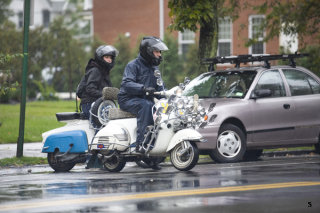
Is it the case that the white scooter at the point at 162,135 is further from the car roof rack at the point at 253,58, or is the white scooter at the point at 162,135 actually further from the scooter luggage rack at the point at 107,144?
the car roof rack at the point at 253,58

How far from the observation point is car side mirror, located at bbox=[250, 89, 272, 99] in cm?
1501

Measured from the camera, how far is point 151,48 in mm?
13172

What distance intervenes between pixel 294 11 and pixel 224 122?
253 inches

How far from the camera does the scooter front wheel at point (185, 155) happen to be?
12.4 metres

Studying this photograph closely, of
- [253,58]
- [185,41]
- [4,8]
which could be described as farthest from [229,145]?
[4,8]

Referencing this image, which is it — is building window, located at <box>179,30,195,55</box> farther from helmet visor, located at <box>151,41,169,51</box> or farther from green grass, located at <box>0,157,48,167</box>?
helmet visor, located at <box>151,41,169,51</box>

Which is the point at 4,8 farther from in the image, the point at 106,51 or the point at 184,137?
the point at 184,137

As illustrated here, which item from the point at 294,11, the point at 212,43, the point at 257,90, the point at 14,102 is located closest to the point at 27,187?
the point at 257,90

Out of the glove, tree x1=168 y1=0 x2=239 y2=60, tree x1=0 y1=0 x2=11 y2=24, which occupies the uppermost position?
tree x1=0 y1=0 x2=11 y2=24

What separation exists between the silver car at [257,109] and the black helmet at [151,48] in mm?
1704

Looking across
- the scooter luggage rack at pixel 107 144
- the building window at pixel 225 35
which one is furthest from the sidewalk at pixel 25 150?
the building window at pixel 225 35

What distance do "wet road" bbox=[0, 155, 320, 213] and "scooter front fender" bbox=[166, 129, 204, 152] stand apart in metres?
0.45

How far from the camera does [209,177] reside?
37.2 feet

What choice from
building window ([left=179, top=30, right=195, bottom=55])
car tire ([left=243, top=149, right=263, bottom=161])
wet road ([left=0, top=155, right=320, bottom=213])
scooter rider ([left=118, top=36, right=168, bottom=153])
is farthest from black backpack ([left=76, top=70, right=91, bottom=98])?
building window ([left=179, top=30, right=195, bottom=55])
